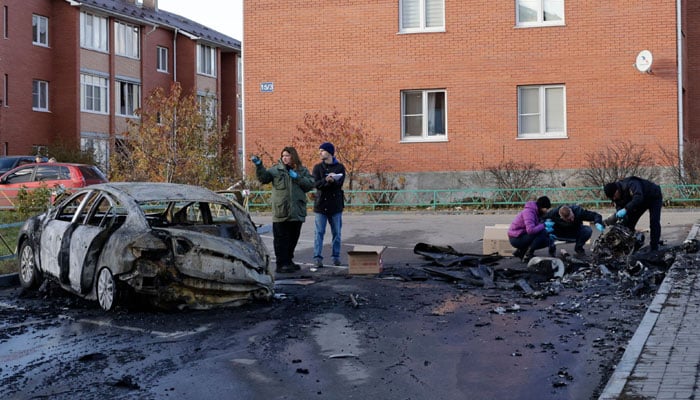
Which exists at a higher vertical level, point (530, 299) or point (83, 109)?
point (83, 109)

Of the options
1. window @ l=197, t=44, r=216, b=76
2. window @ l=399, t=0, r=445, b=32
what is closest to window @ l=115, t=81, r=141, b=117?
window @ l=197, t=44, r=216, b=76

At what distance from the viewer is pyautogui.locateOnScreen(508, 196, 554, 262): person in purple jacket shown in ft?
40.5

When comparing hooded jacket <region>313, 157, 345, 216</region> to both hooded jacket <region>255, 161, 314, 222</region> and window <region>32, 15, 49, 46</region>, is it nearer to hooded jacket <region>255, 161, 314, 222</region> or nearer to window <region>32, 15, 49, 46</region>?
hooded jacket <region>255, 161, 314, 222</region>

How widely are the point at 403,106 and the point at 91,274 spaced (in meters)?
16.9

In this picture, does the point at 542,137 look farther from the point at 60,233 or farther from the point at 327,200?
the point at 60,233

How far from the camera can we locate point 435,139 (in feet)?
80.5

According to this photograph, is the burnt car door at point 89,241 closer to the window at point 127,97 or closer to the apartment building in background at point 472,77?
the apartment building in background at point 472,77

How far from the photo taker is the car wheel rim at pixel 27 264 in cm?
1047

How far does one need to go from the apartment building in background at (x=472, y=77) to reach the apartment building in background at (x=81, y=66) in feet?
42.9

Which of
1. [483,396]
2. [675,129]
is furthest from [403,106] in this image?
[483,396]

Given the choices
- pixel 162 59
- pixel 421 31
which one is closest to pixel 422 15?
pixel 421 31

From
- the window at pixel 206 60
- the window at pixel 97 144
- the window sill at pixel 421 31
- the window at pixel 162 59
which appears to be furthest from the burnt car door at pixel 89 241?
the window at pixel 206 60

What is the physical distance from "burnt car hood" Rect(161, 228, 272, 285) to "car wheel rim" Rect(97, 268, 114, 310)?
78cm

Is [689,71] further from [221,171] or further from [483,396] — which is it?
[483,396]
